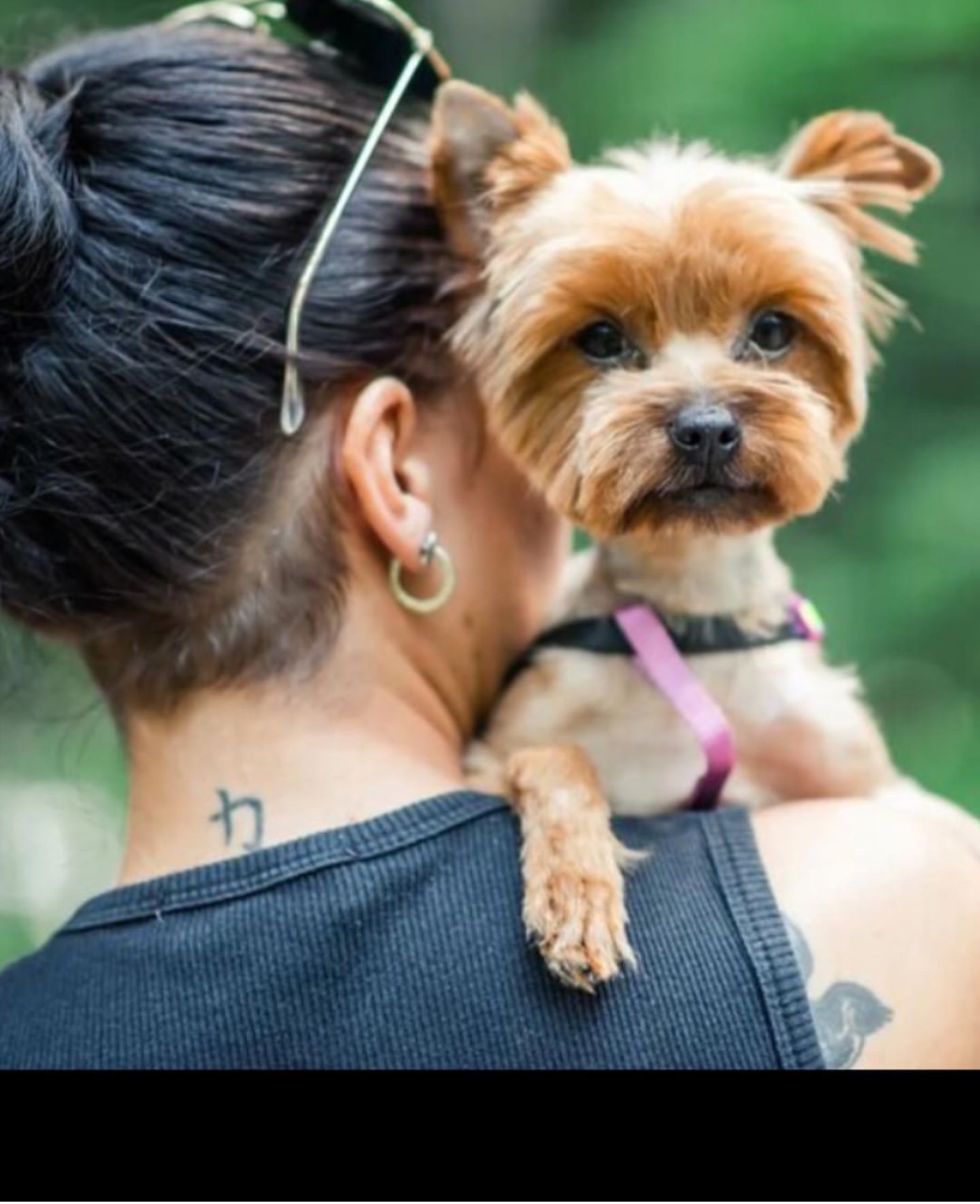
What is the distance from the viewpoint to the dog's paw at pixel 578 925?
107 cm

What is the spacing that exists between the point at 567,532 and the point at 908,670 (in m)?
1.31

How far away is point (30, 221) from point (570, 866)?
54 centimetres

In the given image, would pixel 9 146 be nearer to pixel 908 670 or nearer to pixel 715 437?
pixel 715 437

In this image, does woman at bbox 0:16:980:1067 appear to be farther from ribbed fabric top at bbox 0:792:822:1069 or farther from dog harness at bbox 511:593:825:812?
dog harness at bbox 511:593:825:812

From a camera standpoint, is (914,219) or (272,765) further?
(914,219)

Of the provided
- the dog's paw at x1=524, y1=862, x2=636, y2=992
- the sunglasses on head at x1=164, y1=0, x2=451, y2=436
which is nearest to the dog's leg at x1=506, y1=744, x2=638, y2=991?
the dog's paw at x1=524, y1=862, x2=636, y2=992

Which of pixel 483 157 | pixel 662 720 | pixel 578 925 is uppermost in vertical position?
pixel 483 157

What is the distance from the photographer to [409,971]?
1072 mm

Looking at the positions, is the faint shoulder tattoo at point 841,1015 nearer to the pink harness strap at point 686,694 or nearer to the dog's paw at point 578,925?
the dog's paw at point 578,925

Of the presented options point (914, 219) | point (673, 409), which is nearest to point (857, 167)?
point (673, 409)

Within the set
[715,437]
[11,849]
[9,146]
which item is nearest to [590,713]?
[715,437]

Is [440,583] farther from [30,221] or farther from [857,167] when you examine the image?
[857,167]

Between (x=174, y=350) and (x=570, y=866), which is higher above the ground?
(x=174, y=350)

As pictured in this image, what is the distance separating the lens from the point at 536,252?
1.39m
